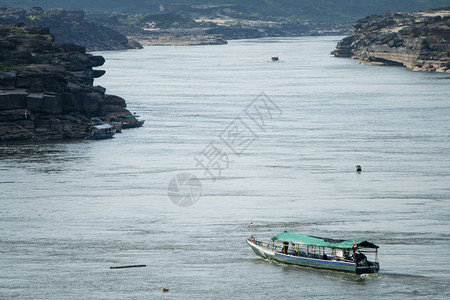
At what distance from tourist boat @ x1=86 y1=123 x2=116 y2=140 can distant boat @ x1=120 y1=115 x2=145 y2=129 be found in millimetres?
7568

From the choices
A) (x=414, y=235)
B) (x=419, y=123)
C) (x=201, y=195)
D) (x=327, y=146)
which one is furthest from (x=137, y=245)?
(x=419, y=123)

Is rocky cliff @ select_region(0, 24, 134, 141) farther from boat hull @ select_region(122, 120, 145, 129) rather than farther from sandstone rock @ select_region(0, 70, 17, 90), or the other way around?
boat hull @ select_region(122, 120, 145, 129)

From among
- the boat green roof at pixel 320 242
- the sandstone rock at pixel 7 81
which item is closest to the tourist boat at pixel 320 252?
the boat green roof at pixel 320 242

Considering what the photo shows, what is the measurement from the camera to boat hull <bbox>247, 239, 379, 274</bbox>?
5334cm

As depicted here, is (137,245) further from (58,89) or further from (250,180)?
(58,89)

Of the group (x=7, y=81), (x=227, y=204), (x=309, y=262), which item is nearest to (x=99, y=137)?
(x=7, y=81)

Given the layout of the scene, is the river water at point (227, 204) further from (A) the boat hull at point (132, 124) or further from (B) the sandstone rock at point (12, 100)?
(B) the sandstone rock at point (12, 100)

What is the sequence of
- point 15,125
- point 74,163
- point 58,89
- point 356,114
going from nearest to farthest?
point 74,163
point 15,125
point 58,89
point 356,114

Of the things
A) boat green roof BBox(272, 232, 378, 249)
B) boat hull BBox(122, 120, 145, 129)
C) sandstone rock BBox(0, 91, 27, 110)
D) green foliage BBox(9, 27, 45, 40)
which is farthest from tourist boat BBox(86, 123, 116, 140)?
boat green roof BBox(272, 232, 378, 249)

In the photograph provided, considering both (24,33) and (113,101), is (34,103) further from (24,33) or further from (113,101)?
(24,33)

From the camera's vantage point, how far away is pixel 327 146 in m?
95.8

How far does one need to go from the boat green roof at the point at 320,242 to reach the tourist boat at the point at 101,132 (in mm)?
51448

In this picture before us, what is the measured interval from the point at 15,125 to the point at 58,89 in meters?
9.37

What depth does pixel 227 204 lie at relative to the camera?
7056 centimetres
